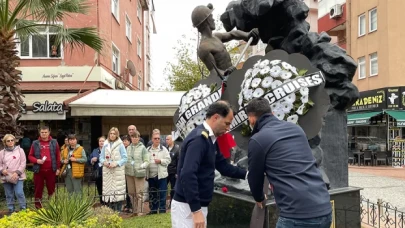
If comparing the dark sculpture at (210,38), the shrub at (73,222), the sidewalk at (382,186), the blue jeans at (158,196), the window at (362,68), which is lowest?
the sidewalk at (382,186)

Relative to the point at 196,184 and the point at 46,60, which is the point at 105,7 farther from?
the point at 196,184

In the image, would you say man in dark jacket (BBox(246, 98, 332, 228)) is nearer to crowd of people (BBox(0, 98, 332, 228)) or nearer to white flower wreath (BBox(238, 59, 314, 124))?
crowd of people (BBox(0, 98, 332, 228))

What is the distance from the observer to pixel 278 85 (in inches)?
194

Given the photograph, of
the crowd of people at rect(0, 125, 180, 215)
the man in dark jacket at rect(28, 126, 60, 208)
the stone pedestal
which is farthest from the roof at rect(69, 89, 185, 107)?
the stone pedestal

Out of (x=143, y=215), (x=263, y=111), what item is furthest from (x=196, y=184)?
(x=143, y=215)

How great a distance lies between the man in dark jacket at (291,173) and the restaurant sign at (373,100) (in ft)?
61.1

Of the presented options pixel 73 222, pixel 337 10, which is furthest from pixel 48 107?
pixel 337 10

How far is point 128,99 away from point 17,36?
14.6ft

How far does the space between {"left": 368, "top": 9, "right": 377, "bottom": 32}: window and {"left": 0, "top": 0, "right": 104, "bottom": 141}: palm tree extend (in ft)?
55.3

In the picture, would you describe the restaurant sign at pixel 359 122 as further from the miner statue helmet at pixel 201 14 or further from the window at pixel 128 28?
the miner statue helmet at pixel 201 14

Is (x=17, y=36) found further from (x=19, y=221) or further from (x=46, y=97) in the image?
(x=19, y=221)

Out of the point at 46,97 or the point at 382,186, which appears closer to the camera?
the point at 382,186

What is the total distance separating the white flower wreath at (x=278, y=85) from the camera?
4.89m

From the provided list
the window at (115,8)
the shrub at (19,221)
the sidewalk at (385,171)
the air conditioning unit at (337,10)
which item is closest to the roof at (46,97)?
the window at (115,8)
